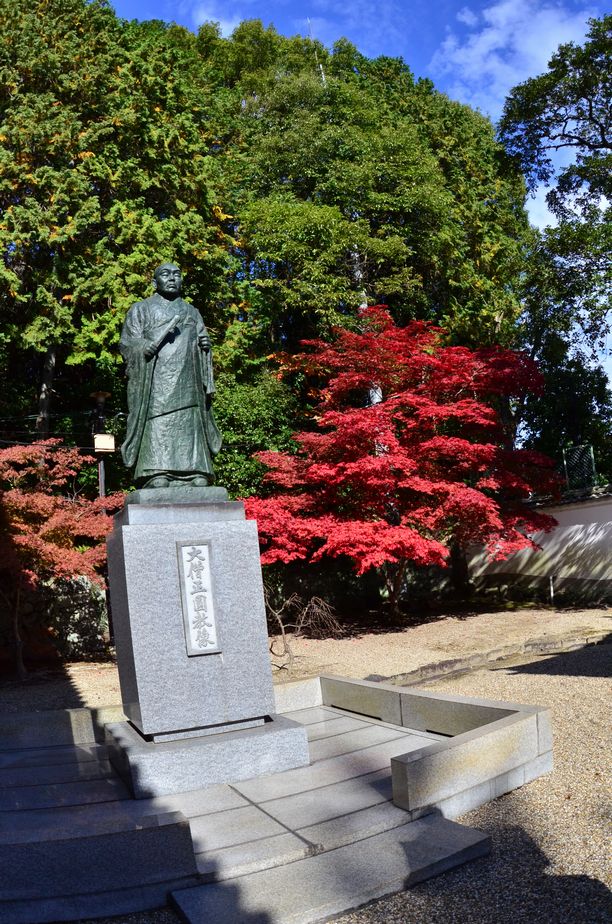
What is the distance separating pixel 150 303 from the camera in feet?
18.5

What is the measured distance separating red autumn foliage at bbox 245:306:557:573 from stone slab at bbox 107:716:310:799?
24.4 feet

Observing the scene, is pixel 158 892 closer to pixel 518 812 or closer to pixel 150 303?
pixel 518 812

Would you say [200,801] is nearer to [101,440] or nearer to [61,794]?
[61,794]

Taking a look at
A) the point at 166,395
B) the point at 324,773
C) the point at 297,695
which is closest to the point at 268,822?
the point at 324,773

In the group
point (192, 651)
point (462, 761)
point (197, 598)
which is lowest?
point (462, 761)

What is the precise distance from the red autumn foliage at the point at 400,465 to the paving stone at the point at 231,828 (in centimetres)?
829

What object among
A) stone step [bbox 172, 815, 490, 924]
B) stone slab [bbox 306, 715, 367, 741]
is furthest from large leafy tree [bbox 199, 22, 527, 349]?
stone step [bbox 172, 815, 490, 924]

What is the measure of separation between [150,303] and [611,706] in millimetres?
5287

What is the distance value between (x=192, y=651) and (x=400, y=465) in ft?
27.1

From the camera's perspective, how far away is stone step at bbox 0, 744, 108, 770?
534 centimetres

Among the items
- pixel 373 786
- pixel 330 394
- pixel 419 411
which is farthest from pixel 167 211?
pixel 373 786

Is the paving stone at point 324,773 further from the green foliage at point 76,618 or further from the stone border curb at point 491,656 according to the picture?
the green foliage at point 76,618

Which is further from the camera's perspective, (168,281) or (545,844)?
(168,281)

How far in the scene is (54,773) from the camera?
16.6 ft
